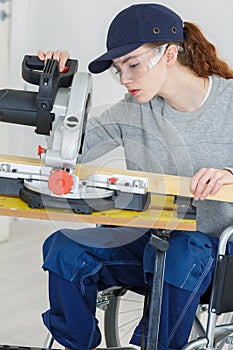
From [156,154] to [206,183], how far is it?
1.19 ft

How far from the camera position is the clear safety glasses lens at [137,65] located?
2.06m

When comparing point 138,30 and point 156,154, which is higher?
point 138,30

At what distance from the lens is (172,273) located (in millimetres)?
1992

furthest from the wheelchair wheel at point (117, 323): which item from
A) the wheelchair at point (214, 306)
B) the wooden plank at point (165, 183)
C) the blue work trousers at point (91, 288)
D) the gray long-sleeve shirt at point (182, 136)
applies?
the wooden plank at point (165, 183)

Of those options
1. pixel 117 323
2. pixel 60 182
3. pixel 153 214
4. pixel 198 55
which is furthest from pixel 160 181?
pixel 117 323

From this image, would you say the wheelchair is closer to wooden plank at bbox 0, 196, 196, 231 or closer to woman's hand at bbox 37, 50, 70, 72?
wooden plank at bbox 0, 196, 196, 231

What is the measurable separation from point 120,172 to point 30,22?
97.7 inches

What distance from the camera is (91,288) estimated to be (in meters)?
2.16

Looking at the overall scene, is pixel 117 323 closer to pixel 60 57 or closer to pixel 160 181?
pixel 160 181

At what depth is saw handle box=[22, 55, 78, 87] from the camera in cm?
186

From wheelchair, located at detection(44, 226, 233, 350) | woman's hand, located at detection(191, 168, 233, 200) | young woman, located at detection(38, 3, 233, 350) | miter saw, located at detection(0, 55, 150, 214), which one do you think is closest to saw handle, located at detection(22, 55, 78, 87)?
miter saw, located at detection(0, 55, 150, 214)

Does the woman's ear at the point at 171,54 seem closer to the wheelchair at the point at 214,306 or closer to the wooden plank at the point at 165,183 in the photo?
the wooden plank at the point at 165,183

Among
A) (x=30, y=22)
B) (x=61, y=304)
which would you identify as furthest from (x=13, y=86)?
(x=61, y=304)

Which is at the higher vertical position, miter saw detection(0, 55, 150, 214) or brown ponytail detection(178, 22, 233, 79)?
brown ponytail detection(178, 22, 233, 79)
